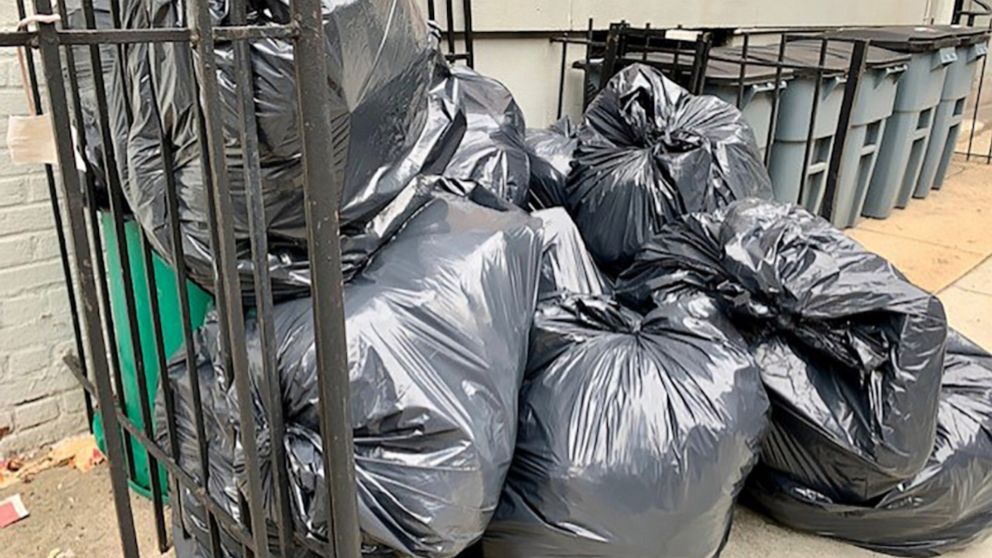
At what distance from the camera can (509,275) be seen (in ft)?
5.03

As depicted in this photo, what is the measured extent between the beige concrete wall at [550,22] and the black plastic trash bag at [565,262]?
1184 millimetres

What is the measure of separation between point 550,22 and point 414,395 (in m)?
2.46

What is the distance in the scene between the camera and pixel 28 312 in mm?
1988

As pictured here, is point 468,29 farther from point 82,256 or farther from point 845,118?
point 82,256

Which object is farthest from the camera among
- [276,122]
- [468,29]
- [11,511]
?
[468,29]

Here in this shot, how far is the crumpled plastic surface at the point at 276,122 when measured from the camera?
1092 millimetres

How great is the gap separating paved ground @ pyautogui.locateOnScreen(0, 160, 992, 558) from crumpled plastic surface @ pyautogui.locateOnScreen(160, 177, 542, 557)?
703 mm

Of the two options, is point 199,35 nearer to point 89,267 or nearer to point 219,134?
point 219,134

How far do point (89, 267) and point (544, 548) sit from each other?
3.17ft

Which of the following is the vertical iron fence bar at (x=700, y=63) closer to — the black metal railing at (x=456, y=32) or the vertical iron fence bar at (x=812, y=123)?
the vertical iron fence bar at (x=812, y=123)

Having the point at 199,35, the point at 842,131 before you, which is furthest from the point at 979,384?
the point at 199,35

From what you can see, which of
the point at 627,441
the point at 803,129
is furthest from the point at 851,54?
the point at 627,441

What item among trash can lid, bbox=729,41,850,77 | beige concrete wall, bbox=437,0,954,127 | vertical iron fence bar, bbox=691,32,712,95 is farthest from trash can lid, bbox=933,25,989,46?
vertical iron fence bar, bbox=691,32,712,95

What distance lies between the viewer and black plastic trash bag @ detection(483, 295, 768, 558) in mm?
1462
